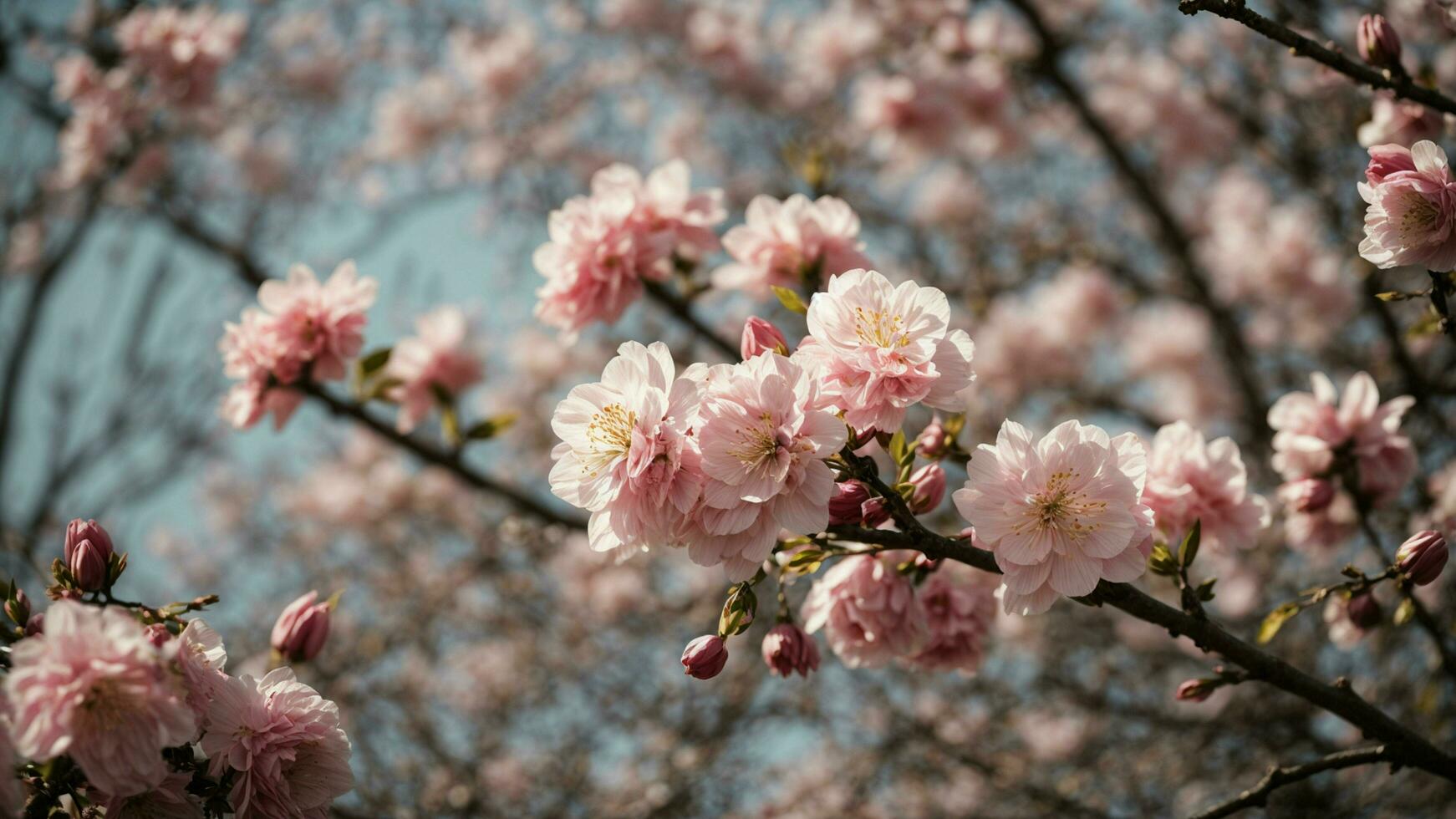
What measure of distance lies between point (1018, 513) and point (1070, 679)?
11.5ft

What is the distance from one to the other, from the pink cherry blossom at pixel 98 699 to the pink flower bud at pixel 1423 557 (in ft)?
6.56

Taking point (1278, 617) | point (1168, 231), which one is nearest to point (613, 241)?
point (1278, 617)

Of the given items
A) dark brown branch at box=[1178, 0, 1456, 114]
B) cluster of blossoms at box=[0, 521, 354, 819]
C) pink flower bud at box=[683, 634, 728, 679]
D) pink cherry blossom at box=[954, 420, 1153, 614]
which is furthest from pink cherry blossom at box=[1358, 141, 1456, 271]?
cluster of blossoms at box=[0, 521, 354, 819]

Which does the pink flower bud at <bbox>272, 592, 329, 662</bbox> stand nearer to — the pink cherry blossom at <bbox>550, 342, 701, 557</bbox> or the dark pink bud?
the pink cherry blossom at <bbox>550, 342, 701, 557</bbox>

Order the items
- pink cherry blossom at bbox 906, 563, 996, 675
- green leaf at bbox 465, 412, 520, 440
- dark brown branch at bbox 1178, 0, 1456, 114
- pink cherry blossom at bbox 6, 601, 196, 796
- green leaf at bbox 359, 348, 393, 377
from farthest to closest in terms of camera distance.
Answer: green leaf at bbox 465, 412, 520, 440 < green leaf at bbox 359, 348, 393, 377 < pink cherry blossom at bbox 906, 563, 996, 675 < dark brown branch at bbox 1178, 0, 1456, 114 < pink cherry blossom at bbox 6, 601, 196, 796

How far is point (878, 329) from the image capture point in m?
1.58

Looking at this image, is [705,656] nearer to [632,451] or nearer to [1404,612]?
[632,451]

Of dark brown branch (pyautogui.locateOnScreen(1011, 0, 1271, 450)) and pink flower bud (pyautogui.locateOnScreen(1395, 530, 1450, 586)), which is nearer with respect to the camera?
pink flower bud (pyautogui.locateOnScreen(1395, 530, 1450, 586))

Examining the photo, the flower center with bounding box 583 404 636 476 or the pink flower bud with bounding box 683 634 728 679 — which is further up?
the flower center with bounding box 583 404 636 476

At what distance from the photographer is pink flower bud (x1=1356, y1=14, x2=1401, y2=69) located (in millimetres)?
2043

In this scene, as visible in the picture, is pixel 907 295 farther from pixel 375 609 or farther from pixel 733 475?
pixel 375 609

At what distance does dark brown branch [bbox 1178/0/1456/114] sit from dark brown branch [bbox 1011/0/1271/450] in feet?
8.35

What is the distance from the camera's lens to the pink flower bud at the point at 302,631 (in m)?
2.08

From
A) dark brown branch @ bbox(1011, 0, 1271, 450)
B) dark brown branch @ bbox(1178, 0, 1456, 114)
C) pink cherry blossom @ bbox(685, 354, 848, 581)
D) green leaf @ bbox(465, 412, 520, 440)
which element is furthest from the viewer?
dark brown branch @ bbox(1011, 0, 1271, 450)
